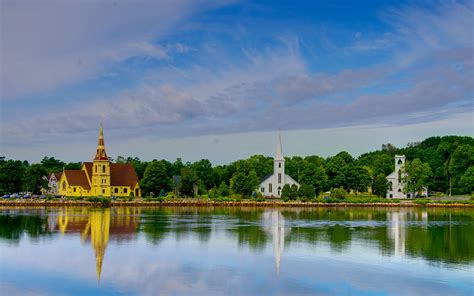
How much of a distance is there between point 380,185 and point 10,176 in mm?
54566

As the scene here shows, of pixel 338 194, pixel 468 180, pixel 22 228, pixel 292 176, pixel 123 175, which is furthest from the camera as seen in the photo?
pixel 292 176

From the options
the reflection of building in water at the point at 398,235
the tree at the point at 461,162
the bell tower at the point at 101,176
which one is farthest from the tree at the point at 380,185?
the reflection of building in water at the point at 398,235

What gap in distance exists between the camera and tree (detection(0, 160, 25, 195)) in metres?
86.8

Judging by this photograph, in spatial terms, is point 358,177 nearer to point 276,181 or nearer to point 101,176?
point 276,181

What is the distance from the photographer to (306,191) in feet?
276

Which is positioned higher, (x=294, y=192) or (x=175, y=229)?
(x=294, y=192)

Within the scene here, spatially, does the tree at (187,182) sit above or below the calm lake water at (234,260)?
above

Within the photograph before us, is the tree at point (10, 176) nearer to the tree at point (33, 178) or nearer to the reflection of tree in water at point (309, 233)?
the tree at point (33, 178)

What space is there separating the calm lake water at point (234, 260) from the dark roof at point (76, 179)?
4903 cm

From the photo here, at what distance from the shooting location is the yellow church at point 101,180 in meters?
90.8

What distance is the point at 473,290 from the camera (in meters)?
20.7

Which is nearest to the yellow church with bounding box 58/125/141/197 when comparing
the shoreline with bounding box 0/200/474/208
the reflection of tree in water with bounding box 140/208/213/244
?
the shoreline with bounding box 0/200/474/208

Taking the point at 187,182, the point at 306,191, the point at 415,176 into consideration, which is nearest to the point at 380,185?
the point at 415,176

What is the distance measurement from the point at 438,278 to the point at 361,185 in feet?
230
